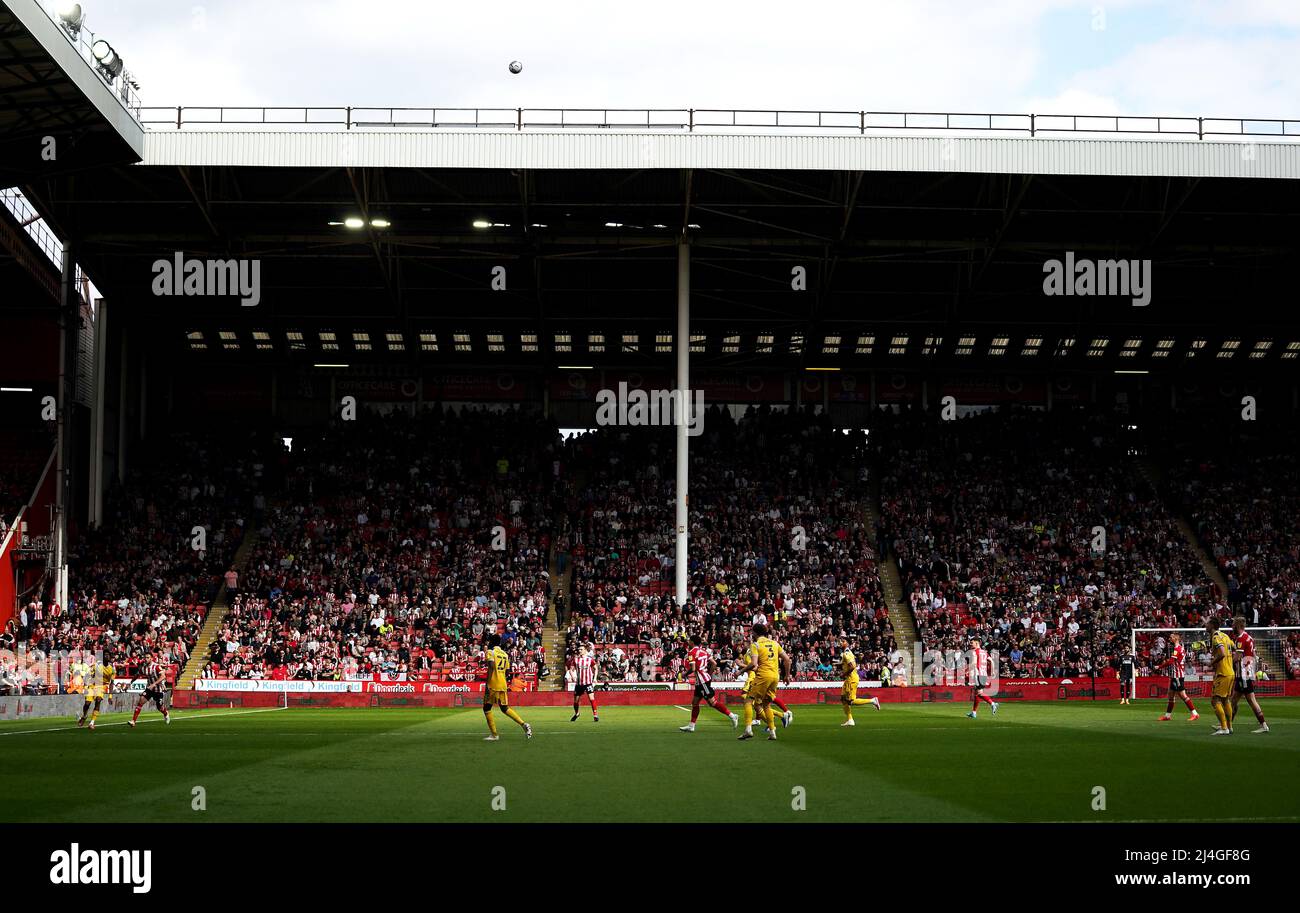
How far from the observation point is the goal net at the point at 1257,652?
43688mm

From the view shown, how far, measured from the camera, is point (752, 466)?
58.3 meters

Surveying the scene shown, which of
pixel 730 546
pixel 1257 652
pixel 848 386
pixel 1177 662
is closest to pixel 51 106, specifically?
pixel 730 546

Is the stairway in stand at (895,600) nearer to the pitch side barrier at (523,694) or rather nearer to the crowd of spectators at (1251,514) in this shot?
the pitch side barrier at (523,694)

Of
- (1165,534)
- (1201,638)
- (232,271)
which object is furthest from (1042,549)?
(232,271)

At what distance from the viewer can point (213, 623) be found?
4841 centimetres

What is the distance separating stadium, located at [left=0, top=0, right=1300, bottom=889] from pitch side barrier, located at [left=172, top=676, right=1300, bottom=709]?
0.52 feet

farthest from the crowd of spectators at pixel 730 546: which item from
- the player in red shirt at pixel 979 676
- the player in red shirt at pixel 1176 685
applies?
the player in red shirt at pixel 1176 685

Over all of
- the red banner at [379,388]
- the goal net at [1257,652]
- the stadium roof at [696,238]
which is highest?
the stadium roof at [696,238]

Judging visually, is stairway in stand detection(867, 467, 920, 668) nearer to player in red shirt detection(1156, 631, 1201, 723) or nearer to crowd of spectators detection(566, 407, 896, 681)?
crowd of spectators detection(566, 407, 896, 681)

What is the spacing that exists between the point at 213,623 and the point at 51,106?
20767mm

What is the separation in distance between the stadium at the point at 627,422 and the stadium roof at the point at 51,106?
Result: 157 millimetres

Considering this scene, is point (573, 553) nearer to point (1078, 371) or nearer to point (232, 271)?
point (232, 271)

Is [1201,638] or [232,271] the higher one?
[232,271]
